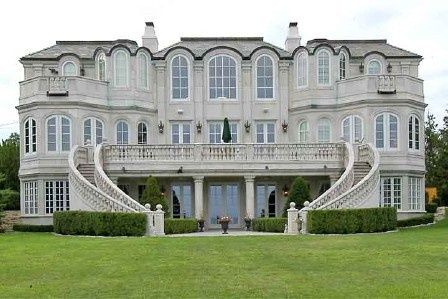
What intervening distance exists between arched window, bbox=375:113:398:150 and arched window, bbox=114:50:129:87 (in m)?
12.8

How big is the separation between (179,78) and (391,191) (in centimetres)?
1223

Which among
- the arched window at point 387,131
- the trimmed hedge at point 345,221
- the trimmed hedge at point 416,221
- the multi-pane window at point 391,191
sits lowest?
the trimmed hedge at point 416,221

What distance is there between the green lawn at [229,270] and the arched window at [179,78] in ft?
65.8

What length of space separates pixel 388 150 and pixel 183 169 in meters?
10.3

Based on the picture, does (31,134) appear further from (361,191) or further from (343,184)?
(361,191)

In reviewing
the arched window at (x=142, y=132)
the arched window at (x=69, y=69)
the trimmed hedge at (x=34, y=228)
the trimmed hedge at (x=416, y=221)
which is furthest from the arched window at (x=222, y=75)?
the trimmed hedge at (x=416, y=221)

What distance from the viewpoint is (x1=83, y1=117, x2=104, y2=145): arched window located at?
39066 millimetres

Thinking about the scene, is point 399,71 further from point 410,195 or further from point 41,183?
point 41,183

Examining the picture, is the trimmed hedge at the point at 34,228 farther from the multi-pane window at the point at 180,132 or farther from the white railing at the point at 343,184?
the white railing at the point at 343,184

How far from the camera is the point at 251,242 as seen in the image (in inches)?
900

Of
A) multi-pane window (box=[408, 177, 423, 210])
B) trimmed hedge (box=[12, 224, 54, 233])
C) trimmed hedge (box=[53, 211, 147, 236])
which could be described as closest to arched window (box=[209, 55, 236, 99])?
multi-pane window (box=[408, 177, 423, 210])

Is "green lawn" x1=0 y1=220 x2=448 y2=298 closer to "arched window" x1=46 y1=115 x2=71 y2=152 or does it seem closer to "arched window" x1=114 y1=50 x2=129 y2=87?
"arched window" x1=46 y1=115 x2=71 y2=152

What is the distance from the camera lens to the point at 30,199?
129 feet

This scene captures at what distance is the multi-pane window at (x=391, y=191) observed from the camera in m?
38.4
